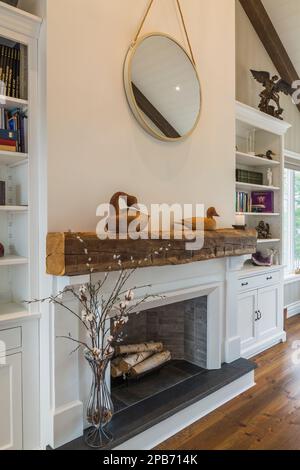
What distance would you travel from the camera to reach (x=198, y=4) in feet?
7.91

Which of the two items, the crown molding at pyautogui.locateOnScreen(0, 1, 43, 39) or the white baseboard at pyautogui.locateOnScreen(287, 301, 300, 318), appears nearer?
the crown molding at pyautogui.locateOnScreen(0, 1, 43, 39)

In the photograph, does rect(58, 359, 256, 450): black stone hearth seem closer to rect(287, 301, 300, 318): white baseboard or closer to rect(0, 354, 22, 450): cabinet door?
rect(0, 354, 22, 450): cabinet door

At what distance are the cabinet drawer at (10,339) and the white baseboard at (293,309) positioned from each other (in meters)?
3.86

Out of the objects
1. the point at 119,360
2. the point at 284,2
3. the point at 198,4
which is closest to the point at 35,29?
the point at 198,4

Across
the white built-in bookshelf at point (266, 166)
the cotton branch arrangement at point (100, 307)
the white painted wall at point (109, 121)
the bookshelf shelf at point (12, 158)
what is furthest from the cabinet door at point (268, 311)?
the bookshelf shelf at point (12, 158)

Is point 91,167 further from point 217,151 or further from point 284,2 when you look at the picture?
point 284,2

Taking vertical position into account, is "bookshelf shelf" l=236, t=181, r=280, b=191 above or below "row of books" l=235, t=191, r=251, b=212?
above

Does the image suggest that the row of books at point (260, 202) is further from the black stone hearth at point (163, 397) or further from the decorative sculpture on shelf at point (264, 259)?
the black stone hearth at point (163, 397)

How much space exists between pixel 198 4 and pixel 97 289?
7.51ft

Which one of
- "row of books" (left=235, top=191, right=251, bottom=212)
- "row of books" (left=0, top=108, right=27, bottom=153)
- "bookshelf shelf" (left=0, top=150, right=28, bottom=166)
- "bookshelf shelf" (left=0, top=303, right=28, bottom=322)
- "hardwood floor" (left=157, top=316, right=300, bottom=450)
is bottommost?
"hardwood floor" (left=157, top=316, right=300, bottom=450)

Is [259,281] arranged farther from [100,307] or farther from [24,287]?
[24,287]

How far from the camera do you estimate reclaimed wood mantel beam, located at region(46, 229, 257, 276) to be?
154 cm

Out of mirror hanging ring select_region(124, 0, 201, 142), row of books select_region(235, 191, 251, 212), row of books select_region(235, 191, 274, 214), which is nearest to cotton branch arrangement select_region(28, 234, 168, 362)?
mirror hanging ring select_region(124, 0, 201, 142)

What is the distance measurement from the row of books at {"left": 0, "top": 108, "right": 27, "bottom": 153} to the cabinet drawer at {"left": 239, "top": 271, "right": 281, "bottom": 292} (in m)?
2.21
